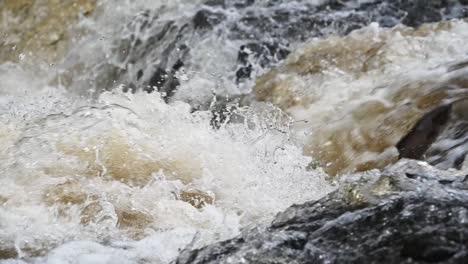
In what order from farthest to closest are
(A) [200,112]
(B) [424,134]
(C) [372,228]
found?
(A) [200,112]
(B) [424,134]
(C) [372,228]

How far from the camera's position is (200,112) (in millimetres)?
4008

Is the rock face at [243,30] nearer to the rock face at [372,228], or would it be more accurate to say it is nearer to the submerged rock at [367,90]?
the submerged rock at [367,90]

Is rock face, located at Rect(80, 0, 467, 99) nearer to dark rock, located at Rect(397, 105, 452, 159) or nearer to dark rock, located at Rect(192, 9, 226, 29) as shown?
dark rock, located at Rect(192, 9, 226, 29)

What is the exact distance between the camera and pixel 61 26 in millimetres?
6113

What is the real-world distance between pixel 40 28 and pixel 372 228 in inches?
168

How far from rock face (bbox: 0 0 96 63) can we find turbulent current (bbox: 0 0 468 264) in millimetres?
11

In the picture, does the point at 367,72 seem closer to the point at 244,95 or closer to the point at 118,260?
the point at 244,95

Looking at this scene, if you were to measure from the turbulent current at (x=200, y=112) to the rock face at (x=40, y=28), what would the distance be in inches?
0.4

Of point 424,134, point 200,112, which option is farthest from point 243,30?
point 424,134

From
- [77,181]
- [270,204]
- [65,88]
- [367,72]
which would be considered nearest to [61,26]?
[65,88]

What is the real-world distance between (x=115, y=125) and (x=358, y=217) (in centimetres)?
150

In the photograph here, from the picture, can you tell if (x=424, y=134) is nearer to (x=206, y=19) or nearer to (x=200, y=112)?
(x=200, y=112)

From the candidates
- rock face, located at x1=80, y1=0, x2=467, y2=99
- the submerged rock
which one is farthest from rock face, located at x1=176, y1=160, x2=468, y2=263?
rock face, located at x1=80, y1=0, x2=467, y2=99

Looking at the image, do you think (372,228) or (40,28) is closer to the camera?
(372,228)
